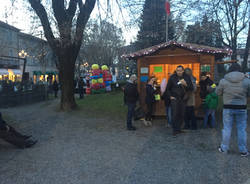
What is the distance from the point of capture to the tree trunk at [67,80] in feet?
35.4

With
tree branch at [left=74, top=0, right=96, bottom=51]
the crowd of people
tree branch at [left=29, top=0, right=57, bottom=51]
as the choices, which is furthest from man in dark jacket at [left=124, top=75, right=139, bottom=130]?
tree branch at [left=29, top=0, right=57, bottom=51]

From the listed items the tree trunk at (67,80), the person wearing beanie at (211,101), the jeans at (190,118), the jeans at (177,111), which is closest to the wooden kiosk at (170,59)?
the person wearing beanie at (211,101)

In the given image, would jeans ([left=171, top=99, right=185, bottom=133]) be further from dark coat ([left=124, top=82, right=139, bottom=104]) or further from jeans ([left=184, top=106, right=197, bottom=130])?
dark coat ([left=124, top=82, right=139, bottom=104])

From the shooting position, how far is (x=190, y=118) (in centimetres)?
689

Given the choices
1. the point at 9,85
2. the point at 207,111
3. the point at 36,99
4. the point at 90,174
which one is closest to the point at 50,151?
the point at 90,174

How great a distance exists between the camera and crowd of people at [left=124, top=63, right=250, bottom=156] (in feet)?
14.7

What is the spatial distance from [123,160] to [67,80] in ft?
23.9

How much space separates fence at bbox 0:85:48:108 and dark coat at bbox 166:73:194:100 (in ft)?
37.9

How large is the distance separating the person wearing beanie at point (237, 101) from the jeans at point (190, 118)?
6.71 ft

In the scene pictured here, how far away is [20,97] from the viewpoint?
15.1 metres

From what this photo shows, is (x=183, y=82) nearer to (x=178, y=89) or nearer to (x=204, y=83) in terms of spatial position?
(x=178, y=89)

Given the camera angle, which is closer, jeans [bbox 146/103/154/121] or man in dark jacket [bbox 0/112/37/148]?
man in dark jacket [bbox 0/112/37/148]

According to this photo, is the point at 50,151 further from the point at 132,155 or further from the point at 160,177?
the point at 160,177

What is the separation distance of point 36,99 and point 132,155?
13879 millimetres
